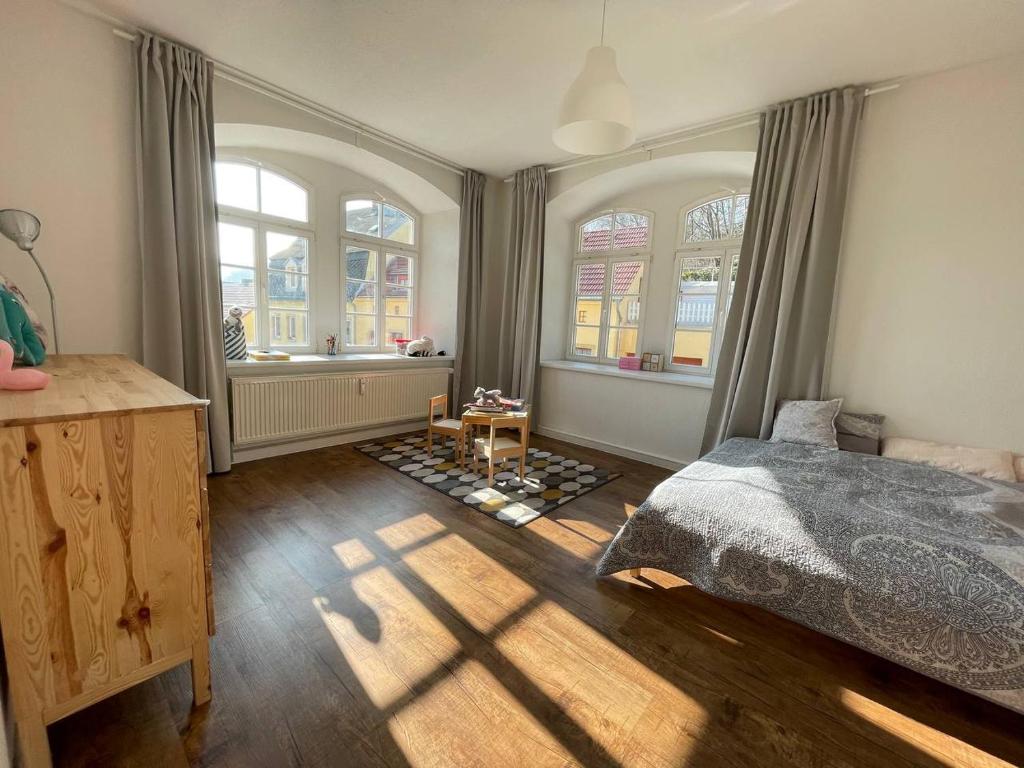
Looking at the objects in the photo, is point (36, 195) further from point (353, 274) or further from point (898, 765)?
point (898, 765)

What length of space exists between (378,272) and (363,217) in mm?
551

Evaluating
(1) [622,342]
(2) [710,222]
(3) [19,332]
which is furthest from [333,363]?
(2) [710,222]

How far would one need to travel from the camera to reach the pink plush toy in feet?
3.86

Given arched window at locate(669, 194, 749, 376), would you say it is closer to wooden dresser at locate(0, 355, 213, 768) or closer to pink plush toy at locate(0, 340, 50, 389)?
wooden dresser at locate(0, 355, 213, 768)

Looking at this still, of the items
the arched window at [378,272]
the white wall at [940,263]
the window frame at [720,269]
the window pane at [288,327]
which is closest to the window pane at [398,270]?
the arched window at [378,272]

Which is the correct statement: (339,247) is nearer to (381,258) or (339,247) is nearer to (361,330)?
(381,258)

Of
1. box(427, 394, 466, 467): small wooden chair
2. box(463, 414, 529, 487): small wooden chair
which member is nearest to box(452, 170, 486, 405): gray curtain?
box(427, 394, 466, 467): small wooden chair

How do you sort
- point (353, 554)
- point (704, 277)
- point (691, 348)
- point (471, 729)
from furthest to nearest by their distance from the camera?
point (691, 348)
point (704, 277)
point (353, 554)
point (471, 729)

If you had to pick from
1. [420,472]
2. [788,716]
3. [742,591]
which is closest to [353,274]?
[420,472]

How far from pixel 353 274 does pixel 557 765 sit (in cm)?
419

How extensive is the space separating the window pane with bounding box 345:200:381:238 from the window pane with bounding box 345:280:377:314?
1.72ft

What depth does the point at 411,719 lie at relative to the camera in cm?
133

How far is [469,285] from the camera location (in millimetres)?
4578

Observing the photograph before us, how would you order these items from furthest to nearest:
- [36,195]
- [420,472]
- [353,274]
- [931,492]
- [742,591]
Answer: [353,274] → [420,472] → [36,195] → [931,492] → [742,591]
